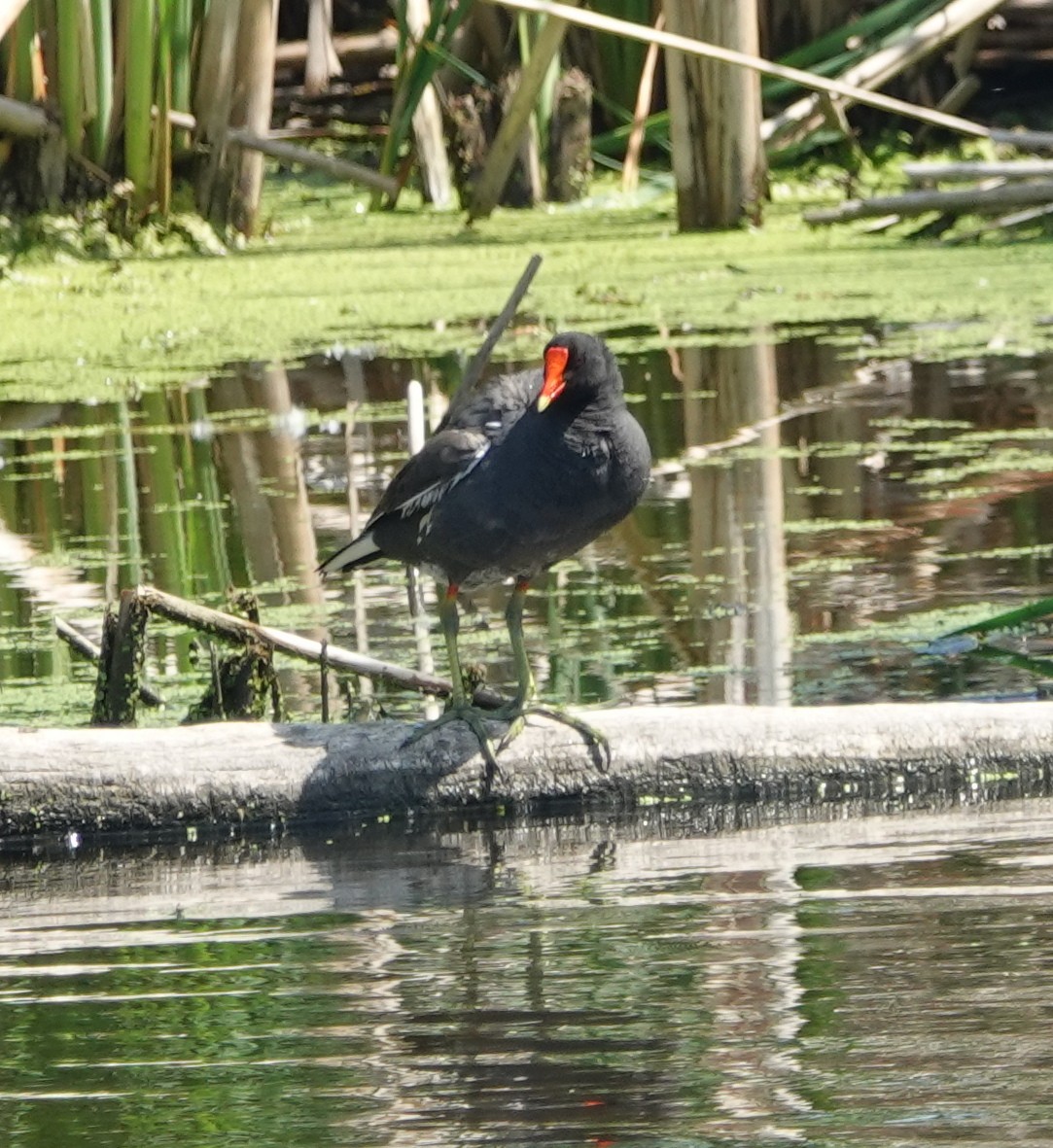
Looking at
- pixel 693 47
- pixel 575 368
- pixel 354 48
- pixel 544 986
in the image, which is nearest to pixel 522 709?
pixel 575 368

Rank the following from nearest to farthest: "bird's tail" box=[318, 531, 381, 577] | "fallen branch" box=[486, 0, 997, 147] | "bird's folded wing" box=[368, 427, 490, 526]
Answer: "bird's folded wing" box=[368, 427, 490, 526], "bird's tail" box=[318, 531, 381, 577], "fallen branch" box=[486, 0, 997, 147]

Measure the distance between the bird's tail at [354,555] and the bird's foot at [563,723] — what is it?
18.4 inches

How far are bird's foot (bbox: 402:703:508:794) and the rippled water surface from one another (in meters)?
0.10

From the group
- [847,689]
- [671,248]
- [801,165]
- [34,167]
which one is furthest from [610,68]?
[847,689]

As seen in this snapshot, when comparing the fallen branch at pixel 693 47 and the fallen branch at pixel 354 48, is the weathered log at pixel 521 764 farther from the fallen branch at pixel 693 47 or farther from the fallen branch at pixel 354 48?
the fallen branch at pixel 354 48

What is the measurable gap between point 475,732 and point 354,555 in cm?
62

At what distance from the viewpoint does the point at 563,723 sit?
3.57 metres

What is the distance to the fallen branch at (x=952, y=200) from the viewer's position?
8211 mm

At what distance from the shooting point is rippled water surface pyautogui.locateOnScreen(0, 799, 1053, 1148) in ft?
7.43

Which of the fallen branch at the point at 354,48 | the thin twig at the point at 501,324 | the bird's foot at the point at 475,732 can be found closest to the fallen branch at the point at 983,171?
the thin twig at the point at 501,324

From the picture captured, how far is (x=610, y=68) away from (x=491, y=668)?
7559mm

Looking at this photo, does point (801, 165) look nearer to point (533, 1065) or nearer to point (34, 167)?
point (34, 167)

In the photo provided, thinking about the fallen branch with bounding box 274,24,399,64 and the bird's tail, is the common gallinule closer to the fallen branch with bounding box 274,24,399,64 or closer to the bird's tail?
the bird's tail

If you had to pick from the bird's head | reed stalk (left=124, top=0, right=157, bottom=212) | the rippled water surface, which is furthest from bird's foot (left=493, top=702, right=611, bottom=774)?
reed stalk (left=124, top=0, right=157, bottom=212)
